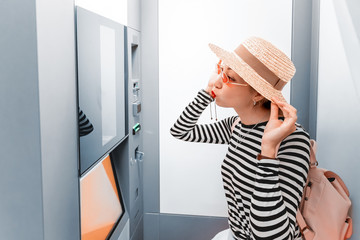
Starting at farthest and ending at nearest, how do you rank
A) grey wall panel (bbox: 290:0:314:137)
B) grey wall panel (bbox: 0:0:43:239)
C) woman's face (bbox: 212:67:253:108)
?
grey wall panel (bbox: 290:0:314:137) → woman's face (bbox: 212:67:253:108) → grey wall panel (bbox: 0:0:43:239)

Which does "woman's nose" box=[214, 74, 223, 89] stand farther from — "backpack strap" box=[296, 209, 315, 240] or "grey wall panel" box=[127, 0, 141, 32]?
"grey wall panel" box=[127, 0, 141, 32]

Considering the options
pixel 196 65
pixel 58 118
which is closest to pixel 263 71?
pixel 58 118

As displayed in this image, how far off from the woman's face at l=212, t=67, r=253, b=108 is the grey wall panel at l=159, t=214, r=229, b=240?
1524 millimetres

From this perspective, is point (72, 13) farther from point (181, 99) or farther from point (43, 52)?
point (181, 99)

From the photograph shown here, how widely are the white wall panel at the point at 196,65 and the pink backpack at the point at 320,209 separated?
118 cm

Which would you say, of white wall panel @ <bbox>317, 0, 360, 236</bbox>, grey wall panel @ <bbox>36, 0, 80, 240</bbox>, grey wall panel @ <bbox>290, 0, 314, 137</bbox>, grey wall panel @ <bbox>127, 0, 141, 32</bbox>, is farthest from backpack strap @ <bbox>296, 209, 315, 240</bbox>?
grey wall panel @ <bbox>127, 0, 141, 32</bbox>

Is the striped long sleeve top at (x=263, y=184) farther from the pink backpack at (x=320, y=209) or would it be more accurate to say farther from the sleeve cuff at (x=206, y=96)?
the sleeve cuff at (x=206, y=96)

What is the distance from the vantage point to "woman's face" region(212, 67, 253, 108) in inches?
56.5

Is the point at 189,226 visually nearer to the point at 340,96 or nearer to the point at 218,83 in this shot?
the point at 340,96

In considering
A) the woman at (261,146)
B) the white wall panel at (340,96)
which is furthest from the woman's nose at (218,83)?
the white wall panel at (340,96)

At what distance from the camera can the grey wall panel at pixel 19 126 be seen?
100 centimetres

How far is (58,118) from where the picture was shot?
115 cm

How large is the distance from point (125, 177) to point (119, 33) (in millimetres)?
917

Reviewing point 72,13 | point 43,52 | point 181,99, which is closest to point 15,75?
point 43,52
